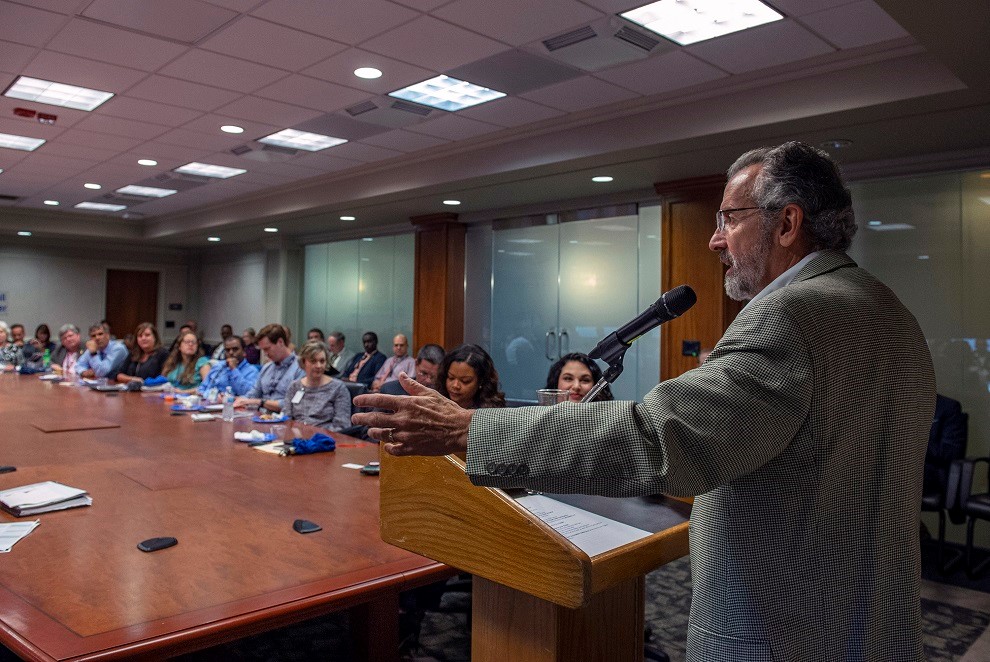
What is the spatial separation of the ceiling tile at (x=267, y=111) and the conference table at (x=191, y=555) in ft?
9.07

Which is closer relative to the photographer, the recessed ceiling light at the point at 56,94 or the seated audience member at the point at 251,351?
the recessed ceiling light at the point at 56,94

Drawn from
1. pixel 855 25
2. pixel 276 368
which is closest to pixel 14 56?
pixel 276 368

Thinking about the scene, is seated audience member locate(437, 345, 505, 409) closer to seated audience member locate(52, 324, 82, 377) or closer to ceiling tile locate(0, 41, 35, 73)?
ceiling tile locate(0, 41, 35, 73)

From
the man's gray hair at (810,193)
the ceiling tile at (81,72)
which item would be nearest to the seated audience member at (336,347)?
the ceiling tile at (81,72)

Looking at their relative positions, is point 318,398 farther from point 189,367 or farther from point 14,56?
point 14,56

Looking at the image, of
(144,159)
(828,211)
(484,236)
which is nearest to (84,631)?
(828,211)

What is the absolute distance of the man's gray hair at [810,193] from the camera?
1.21 meters

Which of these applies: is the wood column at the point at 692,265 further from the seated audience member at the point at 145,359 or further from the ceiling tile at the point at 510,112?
the seated audience member at the point at 145,359

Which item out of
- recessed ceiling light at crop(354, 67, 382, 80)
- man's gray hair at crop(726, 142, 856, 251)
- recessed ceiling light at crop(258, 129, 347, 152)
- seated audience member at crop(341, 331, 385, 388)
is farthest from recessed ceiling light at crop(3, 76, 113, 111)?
man's gray hair at crop(726, 142, 856, 251)

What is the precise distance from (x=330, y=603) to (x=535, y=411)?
113 cm

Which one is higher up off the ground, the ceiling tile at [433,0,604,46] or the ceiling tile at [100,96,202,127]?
the ceiling tile at [100,96,202,127]

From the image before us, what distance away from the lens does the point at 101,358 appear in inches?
348

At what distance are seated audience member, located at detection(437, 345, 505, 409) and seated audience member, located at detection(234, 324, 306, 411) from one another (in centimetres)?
245

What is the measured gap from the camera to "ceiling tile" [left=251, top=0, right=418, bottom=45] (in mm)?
3830
